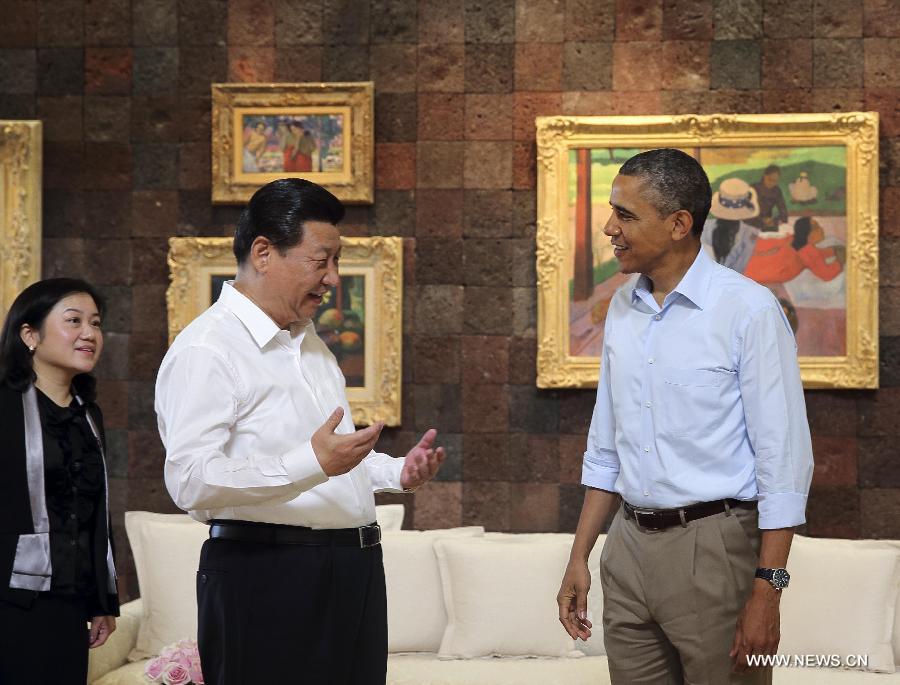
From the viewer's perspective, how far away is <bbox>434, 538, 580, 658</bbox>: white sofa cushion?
3.90 m

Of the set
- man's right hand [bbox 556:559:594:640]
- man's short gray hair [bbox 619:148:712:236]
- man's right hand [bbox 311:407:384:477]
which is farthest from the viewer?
man's right hand [bbox 556:559:594:640]

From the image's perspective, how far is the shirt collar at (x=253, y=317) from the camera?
2.29 m

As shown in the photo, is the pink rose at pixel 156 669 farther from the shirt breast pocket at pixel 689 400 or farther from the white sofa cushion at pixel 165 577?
the shirt breast pocket at pixel 689 400

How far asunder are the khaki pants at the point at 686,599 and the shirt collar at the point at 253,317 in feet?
3.08

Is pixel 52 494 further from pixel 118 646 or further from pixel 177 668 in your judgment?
pixel 118 646

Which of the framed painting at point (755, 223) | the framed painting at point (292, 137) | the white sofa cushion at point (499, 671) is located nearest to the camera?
the white sofa cushion at point (499, 671)

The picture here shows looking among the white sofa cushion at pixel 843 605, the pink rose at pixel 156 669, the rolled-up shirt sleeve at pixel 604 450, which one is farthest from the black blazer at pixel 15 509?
the white sofa cushion at pixel 843 605

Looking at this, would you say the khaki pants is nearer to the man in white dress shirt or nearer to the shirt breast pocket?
the shirt breast pocket

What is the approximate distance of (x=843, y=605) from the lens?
380cm

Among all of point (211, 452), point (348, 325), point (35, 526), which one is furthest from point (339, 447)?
point (348, 325)

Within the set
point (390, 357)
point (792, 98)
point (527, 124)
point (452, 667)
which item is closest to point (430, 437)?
point (452, 667)

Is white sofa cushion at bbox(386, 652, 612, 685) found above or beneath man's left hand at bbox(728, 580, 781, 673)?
beneath

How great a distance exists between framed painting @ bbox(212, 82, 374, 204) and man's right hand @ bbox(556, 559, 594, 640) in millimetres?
2260

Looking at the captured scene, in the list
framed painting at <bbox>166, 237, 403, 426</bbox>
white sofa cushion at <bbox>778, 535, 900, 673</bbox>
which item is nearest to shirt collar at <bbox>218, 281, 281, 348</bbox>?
framed painting at <bbox>166, 237, 403, 426</bbox>
